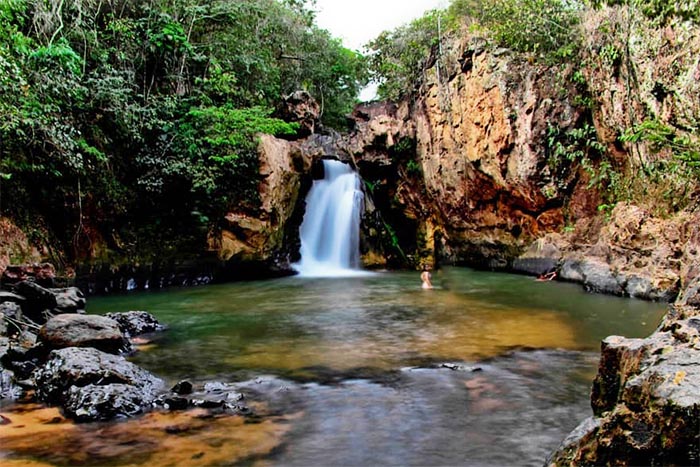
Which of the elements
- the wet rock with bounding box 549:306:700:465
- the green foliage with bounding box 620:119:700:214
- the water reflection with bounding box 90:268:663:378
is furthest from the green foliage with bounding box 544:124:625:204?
the wet rock with bounding box 549:306:700:465

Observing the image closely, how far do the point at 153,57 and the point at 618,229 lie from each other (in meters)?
13.6

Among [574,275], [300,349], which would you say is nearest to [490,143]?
[574,275]

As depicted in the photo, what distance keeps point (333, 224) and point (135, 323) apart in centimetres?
1114

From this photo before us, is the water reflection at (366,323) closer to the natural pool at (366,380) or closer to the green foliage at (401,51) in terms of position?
the natural pool at (366,380)

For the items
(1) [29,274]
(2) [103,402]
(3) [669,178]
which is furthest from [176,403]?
(3) [669,178]

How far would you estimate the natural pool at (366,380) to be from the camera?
420 cm

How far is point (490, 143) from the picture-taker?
16.7 metres

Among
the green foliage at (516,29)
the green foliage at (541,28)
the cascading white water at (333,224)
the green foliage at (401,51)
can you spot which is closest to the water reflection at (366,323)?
the cascading white water at (333,224)

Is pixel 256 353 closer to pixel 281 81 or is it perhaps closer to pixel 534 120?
pixel 534 120

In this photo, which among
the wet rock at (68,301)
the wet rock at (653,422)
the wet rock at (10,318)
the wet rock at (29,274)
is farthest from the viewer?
the wet rock at (29,274)

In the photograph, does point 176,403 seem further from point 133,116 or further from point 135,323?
point 133,116

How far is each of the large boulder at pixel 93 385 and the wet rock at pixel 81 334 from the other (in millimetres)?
774

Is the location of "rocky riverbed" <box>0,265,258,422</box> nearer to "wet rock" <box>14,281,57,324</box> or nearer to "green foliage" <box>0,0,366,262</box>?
"wet rock" <box>14,281,57,324</box>

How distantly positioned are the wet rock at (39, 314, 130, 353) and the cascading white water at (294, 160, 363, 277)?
11057 mm
